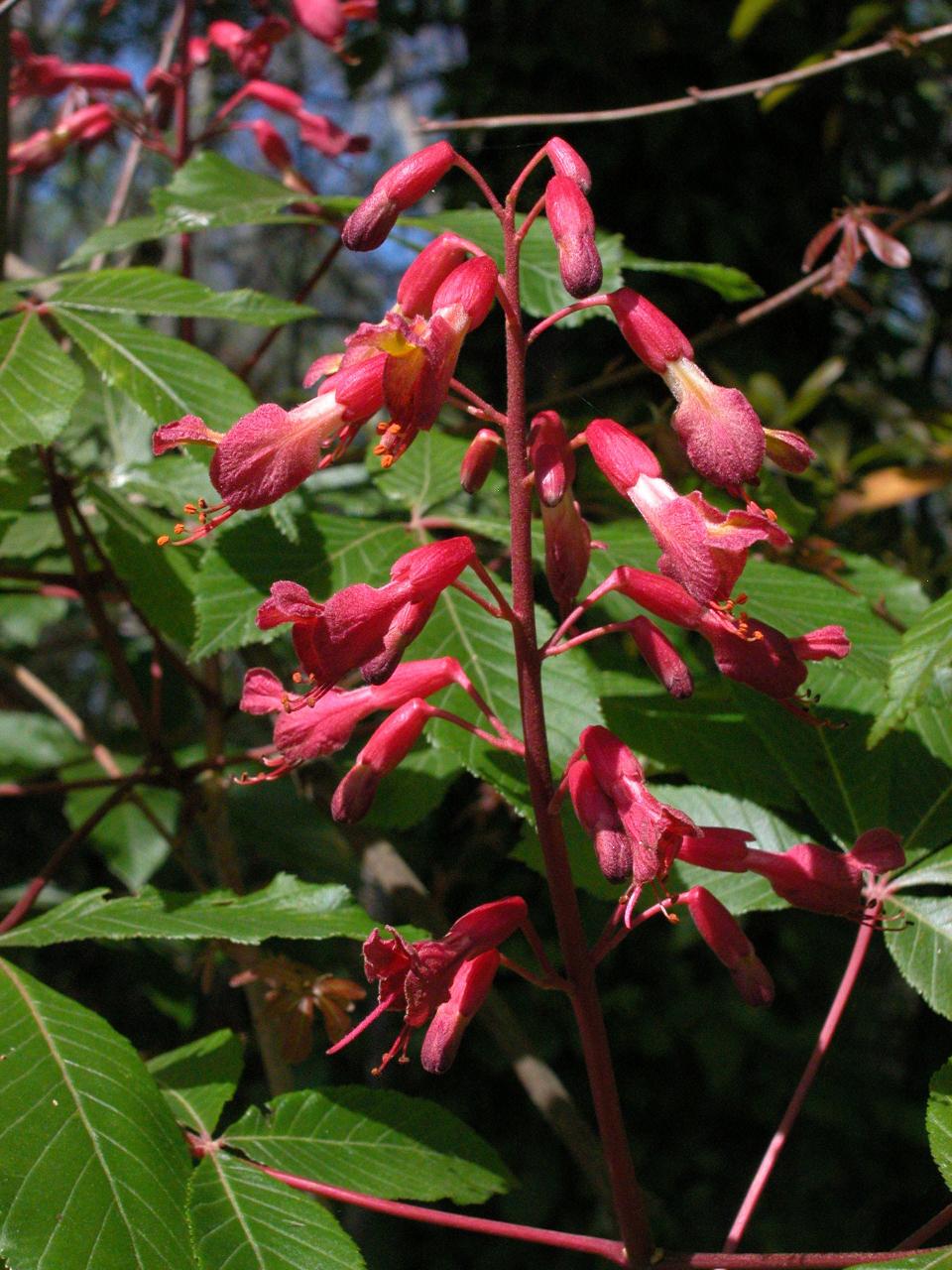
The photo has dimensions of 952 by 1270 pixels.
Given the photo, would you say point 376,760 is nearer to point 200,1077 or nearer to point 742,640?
point 742,640

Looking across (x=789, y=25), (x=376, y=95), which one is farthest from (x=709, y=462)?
(x=376, y=95)

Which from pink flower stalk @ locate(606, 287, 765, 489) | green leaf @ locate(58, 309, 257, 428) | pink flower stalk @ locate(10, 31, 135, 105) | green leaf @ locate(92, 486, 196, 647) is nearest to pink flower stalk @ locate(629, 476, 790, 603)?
pink flower stalk @ locate(606, 287, 765, 489)

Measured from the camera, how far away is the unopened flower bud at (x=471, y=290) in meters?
0.86

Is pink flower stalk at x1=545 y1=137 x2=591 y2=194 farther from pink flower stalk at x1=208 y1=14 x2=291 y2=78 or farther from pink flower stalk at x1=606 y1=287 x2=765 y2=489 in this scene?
pink flower stalk at x1=208 y1=14 x2=291 y2=78

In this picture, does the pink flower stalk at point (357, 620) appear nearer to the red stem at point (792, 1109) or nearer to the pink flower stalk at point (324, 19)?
the red stem at point (792, 1109)

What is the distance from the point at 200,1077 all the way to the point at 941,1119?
720 mm

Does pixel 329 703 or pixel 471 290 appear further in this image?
pixel 329 703

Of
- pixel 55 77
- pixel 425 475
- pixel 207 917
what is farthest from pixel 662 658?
pixel 55 77

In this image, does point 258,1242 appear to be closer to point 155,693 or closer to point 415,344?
point 415,344

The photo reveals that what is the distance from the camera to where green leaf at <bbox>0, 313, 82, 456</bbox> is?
1.14 metres

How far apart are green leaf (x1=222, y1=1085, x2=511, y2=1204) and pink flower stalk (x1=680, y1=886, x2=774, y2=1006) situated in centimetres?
36

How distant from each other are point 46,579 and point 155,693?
0.22m

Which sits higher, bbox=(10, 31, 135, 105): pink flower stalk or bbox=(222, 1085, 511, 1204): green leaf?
bbox=(10, 31, 135, 105): pink flower stalk

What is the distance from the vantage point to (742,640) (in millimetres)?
869
